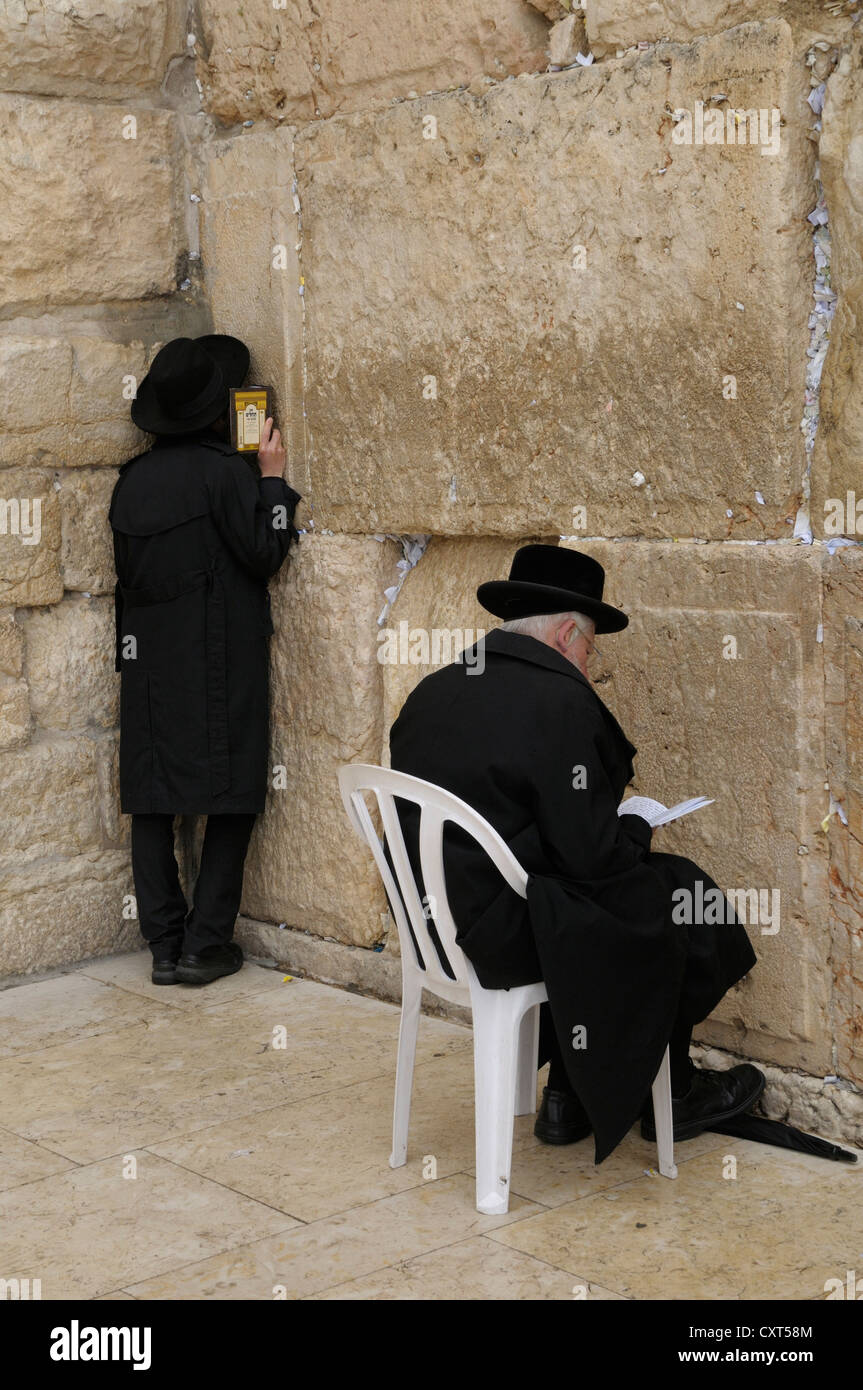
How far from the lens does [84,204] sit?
4422 mm

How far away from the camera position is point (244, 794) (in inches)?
172

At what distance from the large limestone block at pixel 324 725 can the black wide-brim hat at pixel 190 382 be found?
459 millimetres

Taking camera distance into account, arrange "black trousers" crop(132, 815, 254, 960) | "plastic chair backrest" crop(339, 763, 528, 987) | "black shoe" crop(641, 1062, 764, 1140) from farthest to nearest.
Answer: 1. "black trousers" crop(132, 815, 254, 960)
2. "black shoe" crop(641, 1062, 764, 1140)
3. "plastic chair backrest" crop(339, 763, 528, 987)

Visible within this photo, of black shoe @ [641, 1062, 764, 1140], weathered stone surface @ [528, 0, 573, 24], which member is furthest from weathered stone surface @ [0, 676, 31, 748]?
weathered stone surface @ [528, 0, 573, 24]

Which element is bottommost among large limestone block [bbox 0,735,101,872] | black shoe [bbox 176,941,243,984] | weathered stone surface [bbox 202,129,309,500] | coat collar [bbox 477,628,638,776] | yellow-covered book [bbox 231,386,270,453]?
black shoe [bbox 176,941,243,984]

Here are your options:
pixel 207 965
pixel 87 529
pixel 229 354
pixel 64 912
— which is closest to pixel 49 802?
pixel 64 912

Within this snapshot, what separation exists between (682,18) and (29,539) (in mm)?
2216

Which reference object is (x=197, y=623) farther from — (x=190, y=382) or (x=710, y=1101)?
(x=710, y=1101)

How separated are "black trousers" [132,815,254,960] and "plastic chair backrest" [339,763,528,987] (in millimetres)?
1371

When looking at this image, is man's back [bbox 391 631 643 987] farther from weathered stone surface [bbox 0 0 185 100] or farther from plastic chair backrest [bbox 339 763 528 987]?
weathered stone surface [bbox 0 0 185 100]

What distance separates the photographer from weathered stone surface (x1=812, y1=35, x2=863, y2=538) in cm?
301

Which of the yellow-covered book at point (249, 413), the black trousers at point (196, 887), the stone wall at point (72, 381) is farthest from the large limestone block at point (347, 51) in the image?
the black trousers at point (196, 887)

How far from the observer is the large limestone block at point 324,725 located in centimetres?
424

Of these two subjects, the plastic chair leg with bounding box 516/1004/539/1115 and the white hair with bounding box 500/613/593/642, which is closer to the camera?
the white hair with bounding box 500/613/593/642
